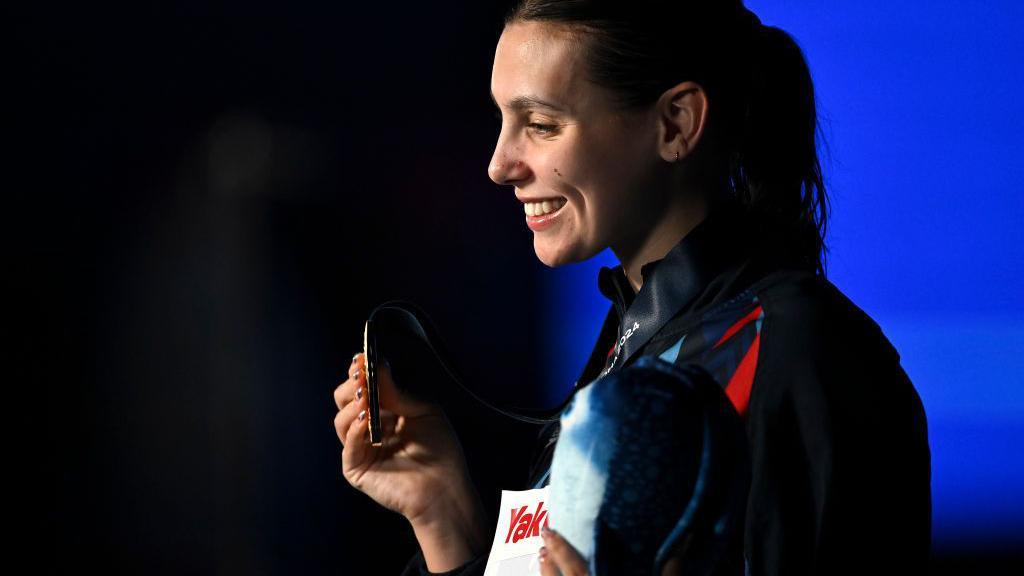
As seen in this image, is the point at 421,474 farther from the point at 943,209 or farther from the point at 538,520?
the point at 943,209

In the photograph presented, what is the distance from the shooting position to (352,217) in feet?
6.21

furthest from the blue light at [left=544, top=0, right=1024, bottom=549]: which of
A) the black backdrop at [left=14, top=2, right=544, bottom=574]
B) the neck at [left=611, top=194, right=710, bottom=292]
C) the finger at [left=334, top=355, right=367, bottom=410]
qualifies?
the finger at [left=334, top=355, right=367, bottom=410]

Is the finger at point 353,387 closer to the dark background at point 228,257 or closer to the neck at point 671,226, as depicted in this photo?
the neck at point 671,226

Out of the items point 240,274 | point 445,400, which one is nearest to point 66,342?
point 240,274

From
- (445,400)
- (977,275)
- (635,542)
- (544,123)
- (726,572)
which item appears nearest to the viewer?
(635,542)

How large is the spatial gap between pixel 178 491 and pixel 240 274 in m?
0.36

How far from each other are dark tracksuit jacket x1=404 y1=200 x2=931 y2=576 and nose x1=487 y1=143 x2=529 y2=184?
202mm

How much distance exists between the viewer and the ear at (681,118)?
35.6 inches

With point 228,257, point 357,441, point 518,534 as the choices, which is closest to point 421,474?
point 357,441

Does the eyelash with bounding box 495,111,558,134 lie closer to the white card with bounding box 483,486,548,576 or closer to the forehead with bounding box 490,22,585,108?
the forehead with bounding box 490,22,585,108

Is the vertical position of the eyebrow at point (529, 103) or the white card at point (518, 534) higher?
the eyebrow at point (529, 103)

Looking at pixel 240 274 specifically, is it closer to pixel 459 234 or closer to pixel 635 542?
pixel 459 234

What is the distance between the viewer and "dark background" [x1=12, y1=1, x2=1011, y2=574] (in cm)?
174

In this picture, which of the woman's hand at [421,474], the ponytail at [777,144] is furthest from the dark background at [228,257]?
the ponytail at [777,144]
